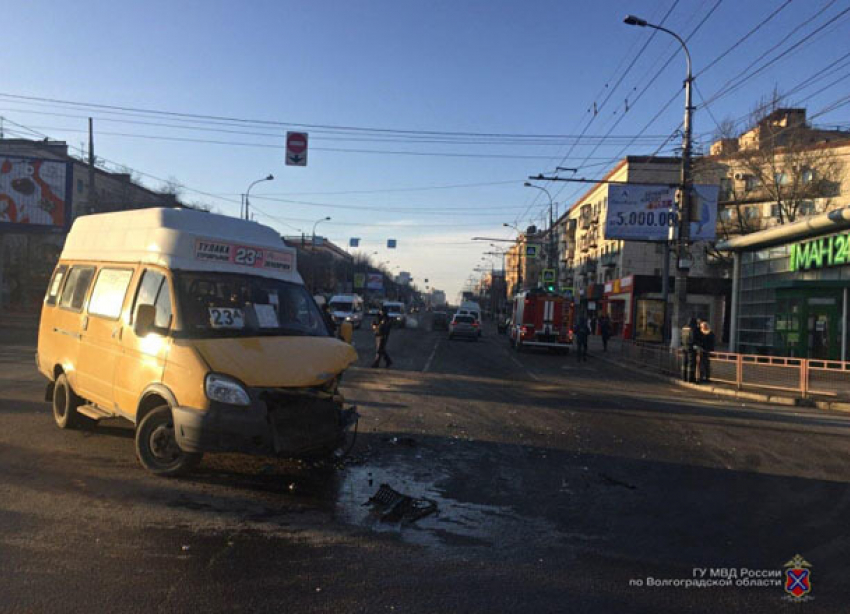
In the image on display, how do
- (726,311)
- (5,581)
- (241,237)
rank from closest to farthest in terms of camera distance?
(5,581) → (241,237) → (726,311)

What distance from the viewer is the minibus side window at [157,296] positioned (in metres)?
6.14

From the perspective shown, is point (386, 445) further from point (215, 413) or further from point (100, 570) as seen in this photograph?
point (100, 570)

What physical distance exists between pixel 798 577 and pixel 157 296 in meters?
6.06

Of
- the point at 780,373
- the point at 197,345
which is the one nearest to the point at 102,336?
the point at 197,345

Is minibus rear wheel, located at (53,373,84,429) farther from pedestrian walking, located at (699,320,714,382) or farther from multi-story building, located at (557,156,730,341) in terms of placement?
multi-story building, located at (557,156,730,341)

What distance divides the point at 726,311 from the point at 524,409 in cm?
3961


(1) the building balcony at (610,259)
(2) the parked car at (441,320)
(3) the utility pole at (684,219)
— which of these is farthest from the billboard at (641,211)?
(1) the building balcony at (610,259)

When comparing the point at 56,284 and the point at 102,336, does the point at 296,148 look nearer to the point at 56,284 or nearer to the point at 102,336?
the point at 56,284

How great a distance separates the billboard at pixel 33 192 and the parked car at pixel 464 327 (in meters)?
22.8

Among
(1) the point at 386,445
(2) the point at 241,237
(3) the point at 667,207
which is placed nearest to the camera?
(2) the point at 241,237

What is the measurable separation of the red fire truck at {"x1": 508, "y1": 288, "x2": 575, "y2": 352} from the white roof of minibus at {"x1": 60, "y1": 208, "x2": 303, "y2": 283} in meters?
22.2

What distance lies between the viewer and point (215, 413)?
17.9 ft

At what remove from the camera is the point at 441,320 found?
51031mm

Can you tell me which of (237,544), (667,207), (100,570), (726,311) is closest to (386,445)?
(237,544)
